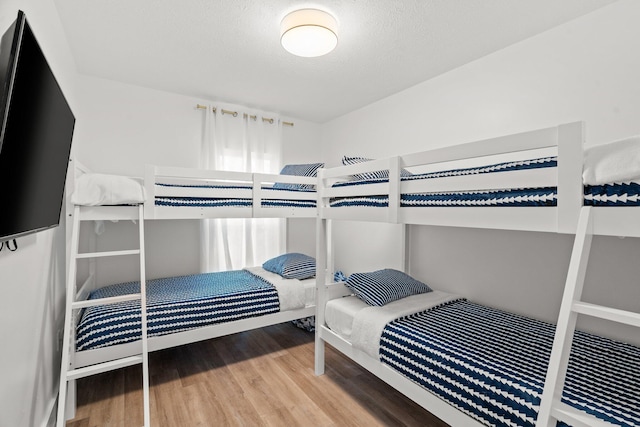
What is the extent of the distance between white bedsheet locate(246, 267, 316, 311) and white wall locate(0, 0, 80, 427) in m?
1.48

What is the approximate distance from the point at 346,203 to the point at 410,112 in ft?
4.54

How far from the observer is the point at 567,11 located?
1.85 m

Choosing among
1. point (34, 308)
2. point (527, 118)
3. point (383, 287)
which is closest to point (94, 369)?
point (34, 308)

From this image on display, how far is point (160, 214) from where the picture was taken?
226 cm

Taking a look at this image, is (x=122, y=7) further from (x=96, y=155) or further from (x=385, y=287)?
(x=385, y=287)

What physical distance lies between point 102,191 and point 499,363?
2213mm

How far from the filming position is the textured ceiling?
1.82 m

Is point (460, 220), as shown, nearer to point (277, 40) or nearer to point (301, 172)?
point (277, 40)

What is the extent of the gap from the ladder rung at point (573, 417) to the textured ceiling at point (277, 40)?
6.51 feet

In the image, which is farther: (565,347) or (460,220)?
(460,220)

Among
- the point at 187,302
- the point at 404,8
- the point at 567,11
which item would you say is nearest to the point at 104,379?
the point at 187,302

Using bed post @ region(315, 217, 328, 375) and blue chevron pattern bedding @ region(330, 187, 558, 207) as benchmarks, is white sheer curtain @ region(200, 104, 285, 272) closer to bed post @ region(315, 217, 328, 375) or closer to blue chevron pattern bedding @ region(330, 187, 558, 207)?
bed post @ region(315, 217, 328, 375)

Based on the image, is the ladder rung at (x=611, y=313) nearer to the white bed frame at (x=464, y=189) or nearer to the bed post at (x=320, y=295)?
the white bed frame at (x=464, y=189)

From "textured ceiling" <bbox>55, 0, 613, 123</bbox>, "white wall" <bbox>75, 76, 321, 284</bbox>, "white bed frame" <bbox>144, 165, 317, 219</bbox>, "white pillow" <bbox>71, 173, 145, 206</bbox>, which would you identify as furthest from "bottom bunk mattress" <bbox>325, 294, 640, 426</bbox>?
"white wall" <bbox>75, 76, 321, 284</bbox>
